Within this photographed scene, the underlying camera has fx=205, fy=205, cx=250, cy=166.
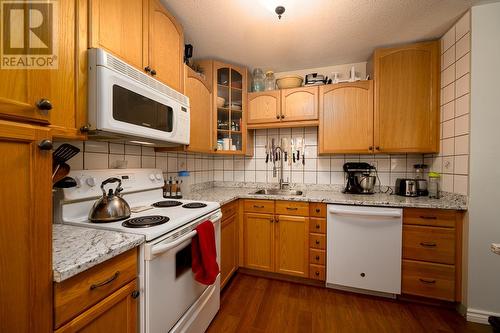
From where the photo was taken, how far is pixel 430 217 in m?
1.62

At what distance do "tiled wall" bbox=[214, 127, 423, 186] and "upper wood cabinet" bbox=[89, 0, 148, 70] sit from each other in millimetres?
1604

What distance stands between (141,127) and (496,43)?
241 centimetres

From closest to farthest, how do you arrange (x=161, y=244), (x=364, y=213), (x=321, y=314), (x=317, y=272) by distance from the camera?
(x=161, y=244), (x=321, y=314), (x=364, y=213), (x=317, y=272)

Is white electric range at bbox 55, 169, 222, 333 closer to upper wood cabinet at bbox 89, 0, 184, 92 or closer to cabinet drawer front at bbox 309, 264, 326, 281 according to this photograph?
upper wood cabinet at bbox 89, 0, 184, 92

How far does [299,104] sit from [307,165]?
708mm

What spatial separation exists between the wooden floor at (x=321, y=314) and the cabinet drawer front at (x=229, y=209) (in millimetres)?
674

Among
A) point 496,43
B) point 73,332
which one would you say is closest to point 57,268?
point 73,332

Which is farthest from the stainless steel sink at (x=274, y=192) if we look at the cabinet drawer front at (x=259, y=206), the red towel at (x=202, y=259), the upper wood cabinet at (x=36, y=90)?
the upper wood cabinet at (x=36, y=90)

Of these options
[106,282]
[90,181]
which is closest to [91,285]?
[106,282]

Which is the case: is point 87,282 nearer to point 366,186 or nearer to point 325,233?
point 325,233

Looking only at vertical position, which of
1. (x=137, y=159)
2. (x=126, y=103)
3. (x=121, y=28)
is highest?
(x=121, y=28)

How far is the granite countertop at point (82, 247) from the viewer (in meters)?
0.62

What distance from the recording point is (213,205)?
1463mm

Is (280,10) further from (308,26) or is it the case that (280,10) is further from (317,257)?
(317,257)
